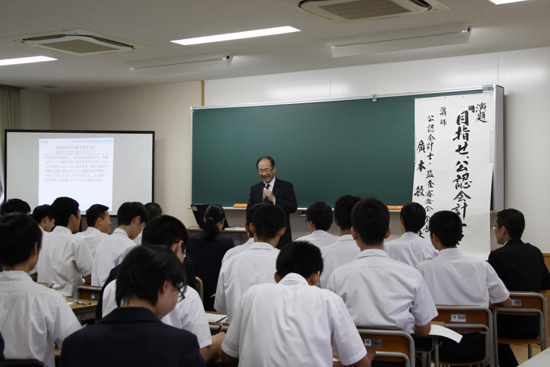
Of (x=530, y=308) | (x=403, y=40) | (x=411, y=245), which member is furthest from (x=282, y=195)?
(x=530, y=308)

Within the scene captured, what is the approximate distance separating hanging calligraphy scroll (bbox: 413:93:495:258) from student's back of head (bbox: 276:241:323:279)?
157 inches

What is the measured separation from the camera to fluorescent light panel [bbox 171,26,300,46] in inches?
204

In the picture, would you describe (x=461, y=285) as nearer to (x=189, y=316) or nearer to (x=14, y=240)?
(x=189, y=316)

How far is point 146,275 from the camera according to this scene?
63.1 inches

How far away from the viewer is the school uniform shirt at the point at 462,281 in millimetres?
3342

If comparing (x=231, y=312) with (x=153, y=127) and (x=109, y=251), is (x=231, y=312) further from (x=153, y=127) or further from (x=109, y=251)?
(x=153, y=127)

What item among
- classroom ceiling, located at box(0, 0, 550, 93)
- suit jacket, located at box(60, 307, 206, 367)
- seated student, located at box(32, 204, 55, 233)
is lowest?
suit jacket, located at box(60, 307, 206, 367)

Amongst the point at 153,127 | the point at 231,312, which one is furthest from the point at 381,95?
the point at 231,312

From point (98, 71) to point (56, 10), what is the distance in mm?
2564

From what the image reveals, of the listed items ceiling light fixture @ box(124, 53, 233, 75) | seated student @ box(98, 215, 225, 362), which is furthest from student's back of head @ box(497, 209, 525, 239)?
ceiling light fixture @ box(124, 53, 233, 75)

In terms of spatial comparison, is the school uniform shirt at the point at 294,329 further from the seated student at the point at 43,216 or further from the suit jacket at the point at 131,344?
the seated student at the point at 43,216

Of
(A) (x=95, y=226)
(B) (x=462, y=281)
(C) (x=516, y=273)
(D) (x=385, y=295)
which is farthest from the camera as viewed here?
(A) (x=95, y=226)

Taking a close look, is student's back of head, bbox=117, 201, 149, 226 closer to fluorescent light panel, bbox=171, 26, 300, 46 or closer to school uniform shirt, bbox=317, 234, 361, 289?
school uniform shirt, bbox=317, 234, 361, 289

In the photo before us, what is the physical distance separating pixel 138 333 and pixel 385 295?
1345 mm
